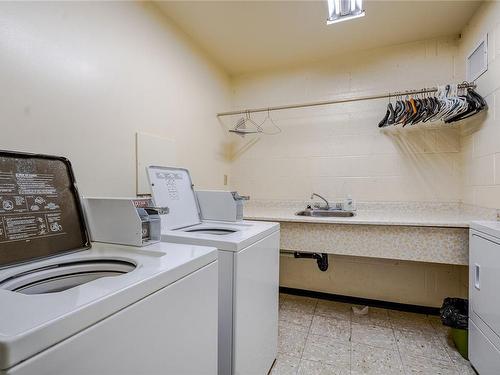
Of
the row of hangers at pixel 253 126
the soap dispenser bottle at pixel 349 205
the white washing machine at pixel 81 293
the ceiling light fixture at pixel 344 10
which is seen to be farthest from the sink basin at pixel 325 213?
the white washing machine at pixel 81 293

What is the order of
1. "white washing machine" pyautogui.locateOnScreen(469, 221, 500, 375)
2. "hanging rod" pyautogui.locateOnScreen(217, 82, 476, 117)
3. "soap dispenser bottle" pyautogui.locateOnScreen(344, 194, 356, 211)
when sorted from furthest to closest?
"soap dispenser bottle" pyautogui.locateOnScreen(344, 194, 356, 211), "hanging rod" pyautogui.locateOnScreen(217, 82, 476, 117), "white washing machine" pyautogui.locateOnScreen(469, 221, 500, 375)

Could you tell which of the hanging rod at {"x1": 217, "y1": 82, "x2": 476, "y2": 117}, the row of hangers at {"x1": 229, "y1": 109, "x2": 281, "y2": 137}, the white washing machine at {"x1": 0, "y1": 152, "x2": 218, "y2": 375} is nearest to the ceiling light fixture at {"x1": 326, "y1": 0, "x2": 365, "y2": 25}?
the hanging rod at {"x1": 217, "y1": 82, "x2": 476, "y2": 117}

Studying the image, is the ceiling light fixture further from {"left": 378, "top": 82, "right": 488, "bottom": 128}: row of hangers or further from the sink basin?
the sink basin

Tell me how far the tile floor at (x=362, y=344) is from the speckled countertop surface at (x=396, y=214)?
2.89ft

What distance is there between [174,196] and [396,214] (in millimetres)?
1916

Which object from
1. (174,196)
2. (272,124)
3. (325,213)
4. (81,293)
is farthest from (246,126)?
(81,293)

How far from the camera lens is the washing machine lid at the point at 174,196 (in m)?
1.68

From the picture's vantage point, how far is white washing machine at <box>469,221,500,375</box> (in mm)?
1396

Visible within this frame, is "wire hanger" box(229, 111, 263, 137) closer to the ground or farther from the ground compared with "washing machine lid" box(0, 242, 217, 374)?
farther from the ground

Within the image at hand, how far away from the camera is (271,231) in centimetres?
163

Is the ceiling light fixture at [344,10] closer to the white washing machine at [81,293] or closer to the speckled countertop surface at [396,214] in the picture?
the speckled countertop surface at [396,214]

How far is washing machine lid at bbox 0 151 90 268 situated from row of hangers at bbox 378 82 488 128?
2.39 m

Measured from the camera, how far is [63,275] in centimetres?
96

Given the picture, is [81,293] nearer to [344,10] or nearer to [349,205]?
[344,10]
